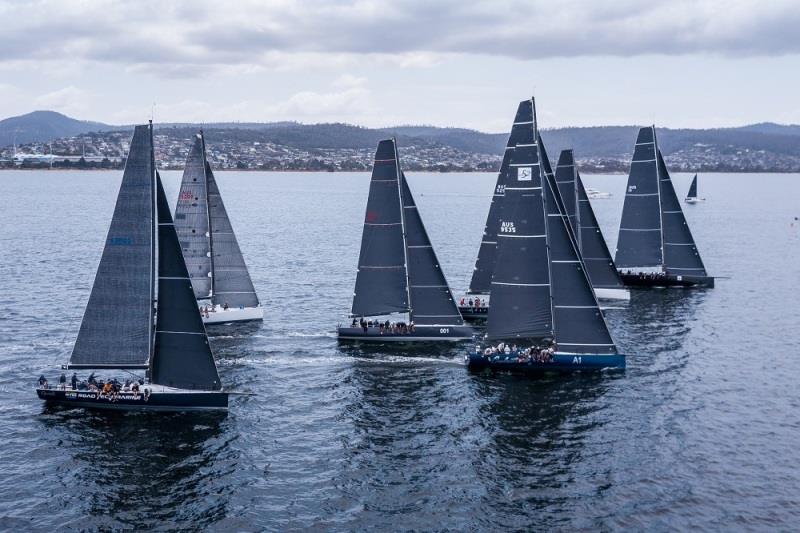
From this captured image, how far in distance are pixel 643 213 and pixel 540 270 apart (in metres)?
38.4

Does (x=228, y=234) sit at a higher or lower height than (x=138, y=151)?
lower

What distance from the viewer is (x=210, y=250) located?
68.7m

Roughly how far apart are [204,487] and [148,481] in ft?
9.05

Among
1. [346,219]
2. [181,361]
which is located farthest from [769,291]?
[346,219]

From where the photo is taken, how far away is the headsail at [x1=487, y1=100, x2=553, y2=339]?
56219mm

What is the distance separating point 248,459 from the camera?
41.8 metres

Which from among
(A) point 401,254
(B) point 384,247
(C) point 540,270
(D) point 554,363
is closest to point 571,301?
(C) point 540,270

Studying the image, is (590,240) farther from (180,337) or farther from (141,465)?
(141,465)

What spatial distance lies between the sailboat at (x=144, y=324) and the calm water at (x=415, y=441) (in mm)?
1255

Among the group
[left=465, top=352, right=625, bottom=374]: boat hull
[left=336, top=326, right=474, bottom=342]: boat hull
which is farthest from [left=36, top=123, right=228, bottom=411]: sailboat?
[left=465, top=352, right=625, bottom=374]: boat hull

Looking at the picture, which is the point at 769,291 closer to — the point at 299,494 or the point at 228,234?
the point at 228,234

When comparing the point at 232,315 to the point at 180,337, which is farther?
the point at 232,315

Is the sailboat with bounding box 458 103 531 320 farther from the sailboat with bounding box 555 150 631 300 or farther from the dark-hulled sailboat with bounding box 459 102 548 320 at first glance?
the sailboat with bounding box 555 150 631 300

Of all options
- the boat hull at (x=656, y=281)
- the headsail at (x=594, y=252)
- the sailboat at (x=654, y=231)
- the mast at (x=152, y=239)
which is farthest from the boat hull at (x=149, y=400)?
the sailboat at (x=654, y=231)
